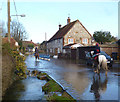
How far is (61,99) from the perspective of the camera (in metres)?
5.85

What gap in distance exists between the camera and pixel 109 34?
2485 inches

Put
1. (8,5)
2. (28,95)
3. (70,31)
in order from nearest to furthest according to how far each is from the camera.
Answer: (28,95), (8,5), (70,31)

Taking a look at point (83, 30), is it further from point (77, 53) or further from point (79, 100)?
point (79, 100)

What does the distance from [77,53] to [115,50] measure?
8205mm

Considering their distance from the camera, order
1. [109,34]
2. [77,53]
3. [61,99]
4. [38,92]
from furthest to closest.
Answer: [109,34] < [77,53] < [38,92] < [61,99]

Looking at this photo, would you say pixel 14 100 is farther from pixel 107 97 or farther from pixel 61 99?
pixel 107 97

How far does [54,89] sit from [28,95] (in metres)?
1.12

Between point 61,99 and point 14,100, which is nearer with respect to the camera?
point 61,99

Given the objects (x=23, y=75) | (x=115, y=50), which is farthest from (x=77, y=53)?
(x=23, y=75)

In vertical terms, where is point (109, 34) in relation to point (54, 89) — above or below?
above

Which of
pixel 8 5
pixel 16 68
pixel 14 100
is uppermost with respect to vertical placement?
pixel 8 5

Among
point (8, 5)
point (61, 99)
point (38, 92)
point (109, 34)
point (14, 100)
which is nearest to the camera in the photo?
point (61, 99)

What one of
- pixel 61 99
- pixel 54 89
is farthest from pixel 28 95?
pixel 61 99

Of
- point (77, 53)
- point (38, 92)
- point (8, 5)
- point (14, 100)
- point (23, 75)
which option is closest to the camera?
point (14, 100)
